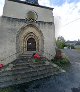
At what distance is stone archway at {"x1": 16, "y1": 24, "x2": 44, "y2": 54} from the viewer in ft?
57.4

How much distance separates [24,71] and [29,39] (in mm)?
6029

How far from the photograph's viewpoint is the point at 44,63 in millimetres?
16141

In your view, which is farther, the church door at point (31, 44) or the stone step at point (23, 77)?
the church door at point (31, 44)

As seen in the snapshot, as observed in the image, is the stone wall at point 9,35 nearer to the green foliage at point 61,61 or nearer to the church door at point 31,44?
the church door at point 31,44

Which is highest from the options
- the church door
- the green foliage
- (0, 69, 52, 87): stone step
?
the church door

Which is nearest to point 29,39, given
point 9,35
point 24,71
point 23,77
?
point 9,35

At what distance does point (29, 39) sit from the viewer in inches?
734

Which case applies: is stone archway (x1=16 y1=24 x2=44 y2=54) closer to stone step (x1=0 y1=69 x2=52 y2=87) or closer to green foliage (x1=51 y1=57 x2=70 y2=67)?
green foliage (x1=51 y1=57 x2=70 y2=67)

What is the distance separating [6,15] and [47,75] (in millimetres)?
8504

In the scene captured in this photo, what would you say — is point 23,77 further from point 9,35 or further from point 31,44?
point 31,44

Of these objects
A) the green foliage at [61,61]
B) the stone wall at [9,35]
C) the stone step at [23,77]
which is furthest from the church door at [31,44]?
the stone step at [23,77]

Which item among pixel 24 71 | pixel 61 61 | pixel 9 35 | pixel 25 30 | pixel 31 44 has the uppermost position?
pixel 25 30

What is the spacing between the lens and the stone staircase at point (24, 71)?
12252 mm

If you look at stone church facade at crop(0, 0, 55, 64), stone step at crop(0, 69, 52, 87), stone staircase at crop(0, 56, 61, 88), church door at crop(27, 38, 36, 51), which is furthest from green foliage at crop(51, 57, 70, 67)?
stone step at crop(0, 69, 52, 87)
